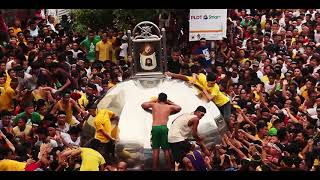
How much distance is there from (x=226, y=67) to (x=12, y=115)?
6.11 m

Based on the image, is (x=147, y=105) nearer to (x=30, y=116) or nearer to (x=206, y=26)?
(x=30, y=116)

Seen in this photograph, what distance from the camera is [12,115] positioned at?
17438mm

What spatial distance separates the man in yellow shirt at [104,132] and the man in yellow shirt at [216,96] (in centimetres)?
183

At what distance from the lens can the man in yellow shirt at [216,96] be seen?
16.4 meters

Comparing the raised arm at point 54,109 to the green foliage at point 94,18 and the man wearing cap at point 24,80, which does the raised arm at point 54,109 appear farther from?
the green foliage at point 94,18

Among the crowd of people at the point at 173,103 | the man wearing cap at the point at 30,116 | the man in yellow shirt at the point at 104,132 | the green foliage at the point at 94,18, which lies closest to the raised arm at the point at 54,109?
the crowd of people at the point at 173,103

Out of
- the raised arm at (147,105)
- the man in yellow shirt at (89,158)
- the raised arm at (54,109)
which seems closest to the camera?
the man in yellow shirt at (89,158)

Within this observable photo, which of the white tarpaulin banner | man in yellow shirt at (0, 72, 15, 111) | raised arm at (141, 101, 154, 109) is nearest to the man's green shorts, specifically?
raised arm at (141, 101, 154, 109)

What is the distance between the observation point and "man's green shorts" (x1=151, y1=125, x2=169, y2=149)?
14.7 metres

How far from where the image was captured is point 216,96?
54.9 ft

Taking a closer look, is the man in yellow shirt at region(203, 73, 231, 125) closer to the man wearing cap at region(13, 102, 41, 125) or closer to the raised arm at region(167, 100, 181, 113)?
the raised arm at region(167, 100, 181, 113)

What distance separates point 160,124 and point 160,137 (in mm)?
235

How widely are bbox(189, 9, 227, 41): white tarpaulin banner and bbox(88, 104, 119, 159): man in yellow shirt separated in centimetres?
714
